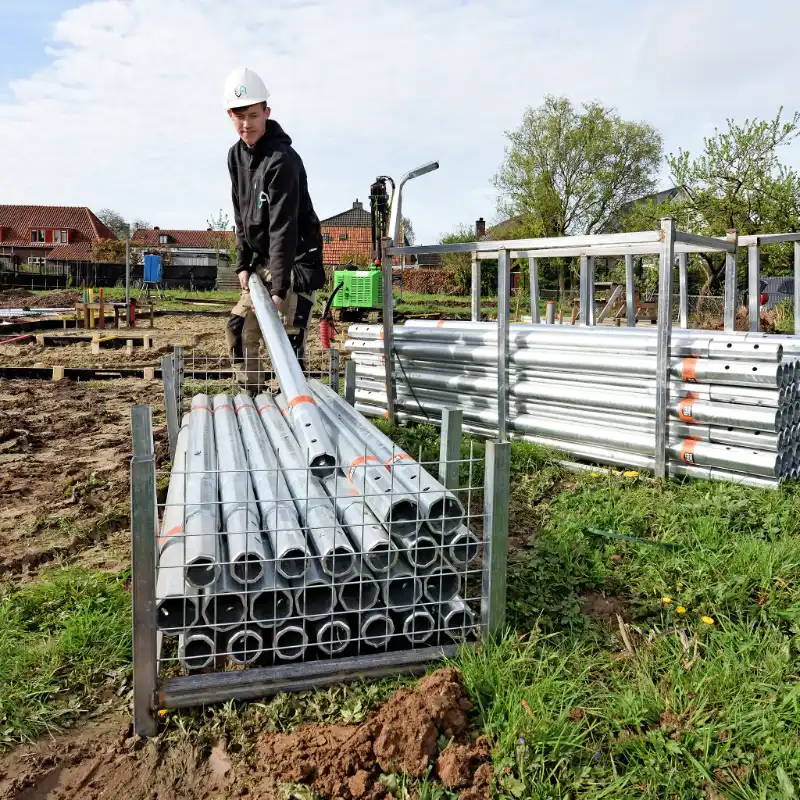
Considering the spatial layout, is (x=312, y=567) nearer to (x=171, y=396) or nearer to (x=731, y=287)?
(x=171, y=396)

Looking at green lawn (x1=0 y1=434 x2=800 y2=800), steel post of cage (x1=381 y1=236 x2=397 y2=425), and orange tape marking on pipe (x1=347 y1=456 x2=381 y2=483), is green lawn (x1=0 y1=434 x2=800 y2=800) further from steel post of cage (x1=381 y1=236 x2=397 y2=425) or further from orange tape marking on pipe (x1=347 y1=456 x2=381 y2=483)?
steel post of cage (x1=381 y1=236 x2=397 y2=425)

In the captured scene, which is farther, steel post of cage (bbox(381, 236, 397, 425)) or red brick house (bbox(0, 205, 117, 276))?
red brick house (bbox(0, 205, 117, 276))

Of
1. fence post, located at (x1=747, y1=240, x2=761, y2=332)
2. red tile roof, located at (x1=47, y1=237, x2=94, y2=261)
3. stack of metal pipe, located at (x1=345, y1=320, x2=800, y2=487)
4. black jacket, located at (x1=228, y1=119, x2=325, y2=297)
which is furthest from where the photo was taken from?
red tile roof, located at (x1=47, y1=237, x2=94, y2=261)

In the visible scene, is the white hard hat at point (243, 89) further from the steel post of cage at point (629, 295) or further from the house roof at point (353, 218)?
the house roof at point (353, 218)

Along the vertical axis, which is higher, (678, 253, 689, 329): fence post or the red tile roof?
the red tile roof

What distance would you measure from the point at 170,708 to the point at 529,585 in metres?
1.83

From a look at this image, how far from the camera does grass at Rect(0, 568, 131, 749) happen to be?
2852mm

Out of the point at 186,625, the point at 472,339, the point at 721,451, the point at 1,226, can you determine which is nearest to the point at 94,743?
the point at 186,625

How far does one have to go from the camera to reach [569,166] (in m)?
48.3

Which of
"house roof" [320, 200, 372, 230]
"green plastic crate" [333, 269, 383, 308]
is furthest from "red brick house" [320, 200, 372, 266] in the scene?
"green plastic crate" [333, 269, 383, 308]

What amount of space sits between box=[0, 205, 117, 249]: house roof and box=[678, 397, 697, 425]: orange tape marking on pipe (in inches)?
2990

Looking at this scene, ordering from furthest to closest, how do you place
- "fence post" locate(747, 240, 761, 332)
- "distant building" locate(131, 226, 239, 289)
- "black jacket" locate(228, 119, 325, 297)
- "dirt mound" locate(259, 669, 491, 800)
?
"distant building" locate(131, 226, 239, 289), "fence post" locate(747, 240, 761, 332), "black jacket" locate(228, 119, 325, 297), "dirt mound" locate(259, 669, 491, 800)

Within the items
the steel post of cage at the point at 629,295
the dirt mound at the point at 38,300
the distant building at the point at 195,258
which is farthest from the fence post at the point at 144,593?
the dirt mound at the point at 38,300

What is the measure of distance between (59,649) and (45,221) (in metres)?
81.0
